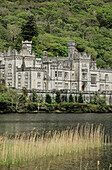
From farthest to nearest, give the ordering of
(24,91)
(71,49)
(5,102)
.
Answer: (71,49)
(24,91)
(5,102)

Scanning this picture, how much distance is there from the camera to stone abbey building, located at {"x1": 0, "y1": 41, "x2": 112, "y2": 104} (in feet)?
418

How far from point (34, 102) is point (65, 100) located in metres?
11.5

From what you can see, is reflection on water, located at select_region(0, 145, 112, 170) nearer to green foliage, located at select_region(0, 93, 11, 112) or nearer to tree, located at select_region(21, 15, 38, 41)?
green foliage, located at select_region(0, 93, 11, 112)

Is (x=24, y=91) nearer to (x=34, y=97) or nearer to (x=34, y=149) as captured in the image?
(x=34, y=97)

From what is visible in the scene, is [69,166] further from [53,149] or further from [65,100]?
[65,100]

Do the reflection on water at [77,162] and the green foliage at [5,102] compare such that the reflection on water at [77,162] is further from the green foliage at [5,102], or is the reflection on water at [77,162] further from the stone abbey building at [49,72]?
the stone abbey building at [49,72]

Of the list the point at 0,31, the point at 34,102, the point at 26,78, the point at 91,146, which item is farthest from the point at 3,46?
the point at 91,146

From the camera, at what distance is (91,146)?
52656 mm

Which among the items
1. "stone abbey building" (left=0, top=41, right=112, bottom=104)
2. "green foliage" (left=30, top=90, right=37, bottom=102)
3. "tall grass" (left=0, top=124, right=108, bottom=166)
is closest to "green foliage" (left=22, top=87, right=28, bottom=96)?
"green foliage" (left=30, top=90, right=37, bottom=102)

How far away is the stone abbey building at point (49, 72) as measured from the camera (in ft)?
418

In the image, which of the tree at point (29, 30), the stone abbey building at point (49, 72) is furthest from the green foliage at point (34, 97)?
the tree at point (29, 30)

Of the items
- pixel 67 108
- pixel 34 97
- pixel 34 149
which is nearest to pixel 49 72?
pixel 34 97

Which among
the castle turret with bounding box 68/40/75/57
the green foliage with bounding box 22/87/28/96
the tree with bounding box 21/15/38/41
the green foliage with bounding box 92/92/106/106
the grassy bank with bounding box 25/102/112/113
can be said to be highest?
the tree with bounding box 21/15/38/41

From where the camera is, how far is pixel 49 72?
13062 centimetres
